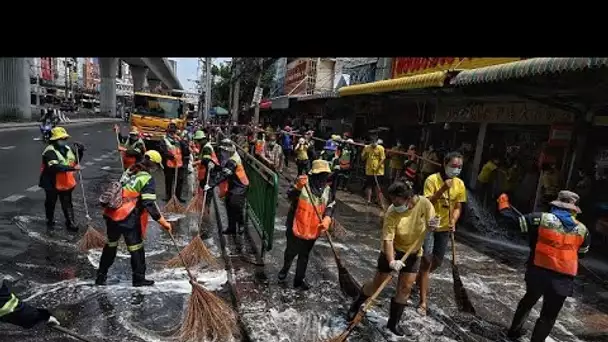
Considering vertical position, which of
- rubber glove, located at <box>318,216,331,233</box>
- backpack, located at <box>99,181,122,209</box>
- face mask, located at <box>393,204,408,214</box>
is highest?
face mask, located at <box>393,204,408,214</box>

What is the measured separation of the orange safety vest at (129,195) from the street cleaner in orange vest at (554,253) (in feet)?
12.9

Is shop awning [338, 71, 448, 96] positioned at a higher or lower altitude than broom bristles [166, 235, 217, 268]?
higher

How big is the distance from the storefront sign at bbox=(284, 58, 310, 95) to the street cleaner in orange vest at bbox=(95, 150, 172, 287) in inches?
853

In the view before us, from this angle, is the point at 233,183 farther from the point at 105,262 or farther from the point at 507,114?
the point at 507,114

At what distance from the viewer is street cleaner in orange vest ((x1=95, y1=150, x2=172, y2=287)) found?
491 cm

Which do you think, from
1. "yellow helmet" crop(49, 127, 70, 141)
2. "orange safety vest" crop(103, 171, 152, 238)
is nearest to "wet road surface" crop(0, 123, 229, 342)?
"orange safety vest" crop(103, 171, 152, 238)

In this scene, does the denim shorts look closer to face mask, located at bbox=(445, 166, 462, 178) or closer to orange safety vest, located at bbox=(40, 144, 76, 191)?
face mask, located at bbox=(445, 166, 462, 178)

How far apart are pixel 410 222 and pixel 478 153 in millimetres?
7779

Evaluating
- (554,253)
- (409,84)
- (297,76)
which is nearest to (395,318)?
(554,253)

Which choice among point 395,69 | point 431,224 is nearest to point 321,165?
point 431,224

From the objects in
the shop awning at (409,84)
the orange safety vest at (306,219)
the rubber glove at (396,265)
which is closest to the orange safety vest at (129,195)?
the orange safety vest at (306,219)

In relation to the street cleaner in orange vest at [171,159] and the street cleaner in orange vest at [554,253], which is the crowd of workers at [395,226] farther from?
the street cleaner in orange vest at [171,159]

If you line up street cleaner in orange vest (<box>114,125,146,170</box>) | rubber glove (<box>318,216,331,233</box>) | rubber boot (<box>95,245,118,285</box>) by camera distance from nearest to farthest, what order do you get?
rubber boot (<box>95,245,118,285</box>) < rubber glove (<box>318,216,331,233</box>) < street cleaner in orange vest (<box>114,125,146,170</box>)
